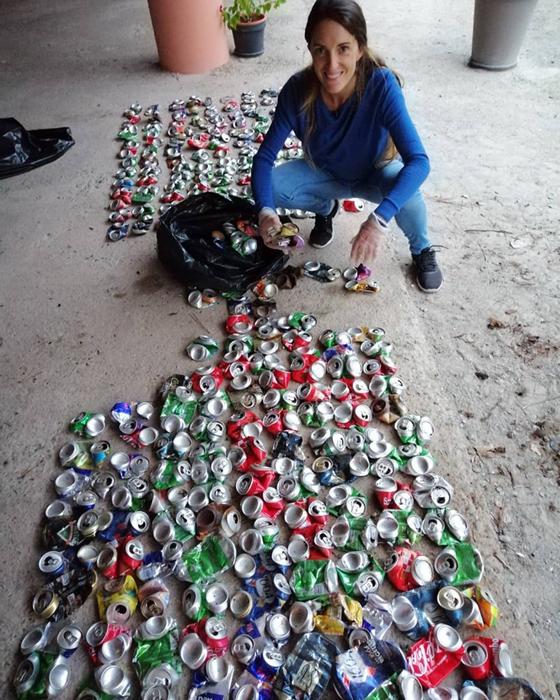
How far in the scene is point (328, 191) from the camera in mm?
2207

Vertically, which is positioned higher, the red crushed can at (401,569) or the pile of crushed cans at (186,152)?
the pile of crushed cans at (186,152)

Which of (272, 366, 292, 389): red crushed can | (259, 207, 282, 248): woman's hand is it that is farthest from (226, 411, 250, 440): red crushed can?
(259, 207, 282, 248): woman's hand

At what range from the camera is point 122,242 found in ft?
8.54

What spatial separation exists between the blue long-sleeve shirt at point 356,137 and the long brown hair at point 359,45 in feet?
0.06

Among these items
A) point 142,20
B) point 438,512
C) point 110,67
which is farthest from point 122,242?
point 142,20

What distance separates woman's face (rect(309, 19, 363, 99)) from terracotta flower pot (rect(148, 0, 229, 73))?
2740mm

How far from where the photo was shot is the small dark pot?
4098mm

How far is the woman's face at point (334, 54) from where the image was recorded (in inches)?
62.8

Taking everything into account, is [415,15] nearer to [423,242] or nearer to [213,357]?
[423,242]

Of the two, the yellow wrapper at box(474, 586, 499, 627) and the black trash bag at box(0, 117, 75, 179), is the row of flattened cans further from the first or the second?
the black trash bag at box(0, 117, 75, 179)

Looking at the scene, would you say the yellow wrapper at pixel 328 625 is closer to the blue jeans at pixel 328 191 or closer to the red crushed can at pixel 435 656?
the red crushed can at pixel 435 656

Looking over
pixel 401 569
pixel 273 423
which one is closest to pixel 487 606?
pixel 401 569

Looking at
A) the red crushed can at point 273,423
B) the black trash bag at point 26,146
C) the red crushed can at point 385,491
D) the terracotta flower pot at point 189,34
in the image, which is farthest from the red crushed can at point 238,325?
the terracotta flower pot at point 189,34

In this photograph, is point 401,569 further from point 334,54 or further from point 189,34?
point 189,34
